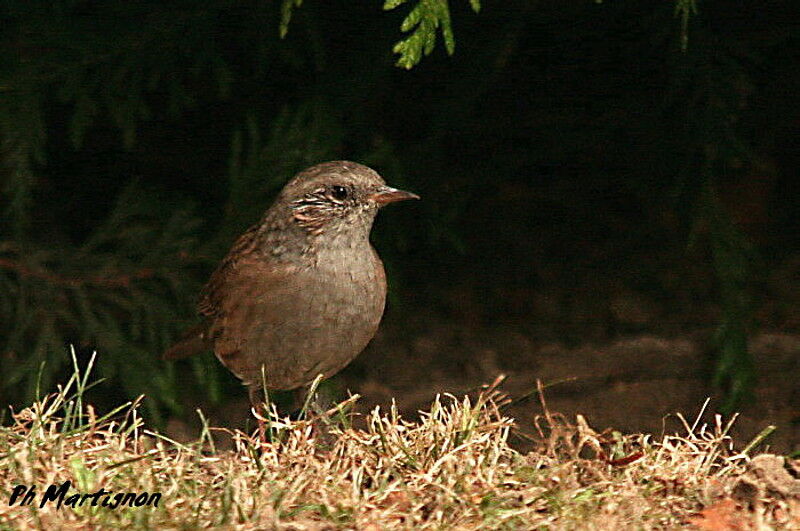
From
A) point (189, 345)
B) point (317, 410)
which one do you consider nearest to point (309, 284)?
point (317, 410)

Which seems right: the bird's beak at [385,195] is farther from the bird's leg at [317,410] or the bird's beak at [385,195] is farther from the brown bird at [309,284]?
the bird's leg at [317,410]

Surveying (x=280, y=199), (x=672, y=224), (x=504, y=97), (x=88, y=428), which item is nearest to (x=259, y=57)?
(x=280, y=199)

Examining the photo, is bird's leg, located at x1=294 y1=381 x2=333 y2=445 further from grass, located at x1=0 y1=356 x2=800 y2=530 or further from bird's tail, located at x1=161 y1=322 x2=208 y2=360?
bird's tail, located at x1=161 y1=322 x2=208 y2=360

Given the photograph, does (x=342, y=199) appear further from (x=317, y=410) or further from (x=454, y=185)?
(x=454, y=185)

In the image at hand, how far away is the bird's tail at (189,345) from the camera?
5551 mm

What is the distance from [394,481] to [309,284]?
1.11 metres

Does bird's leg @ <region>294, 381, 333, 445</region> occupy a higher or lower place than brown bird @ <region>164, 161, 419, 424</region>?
lower

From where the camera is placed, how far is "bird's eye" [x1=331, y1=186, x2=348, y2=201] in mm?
4941

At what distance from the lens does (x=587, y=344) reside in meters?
7.29

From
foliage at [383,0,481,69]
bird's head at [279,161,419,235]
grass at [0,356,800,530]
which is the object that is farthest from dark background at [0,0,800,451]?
grass at [0,356,800,530]

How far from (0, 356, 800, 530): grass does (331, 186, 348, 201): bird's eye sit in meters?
0.97

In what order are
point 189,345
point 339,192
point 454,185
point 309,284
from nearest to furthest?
1. point 309,284
2. point 339,192
3. point 189,345
4. point 454,185

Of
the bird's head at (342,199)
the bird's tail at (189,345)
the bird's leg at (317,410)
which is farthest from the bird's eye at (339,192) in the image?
the bird's tail at (189,345)

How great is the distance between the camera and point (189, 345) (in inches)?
221
